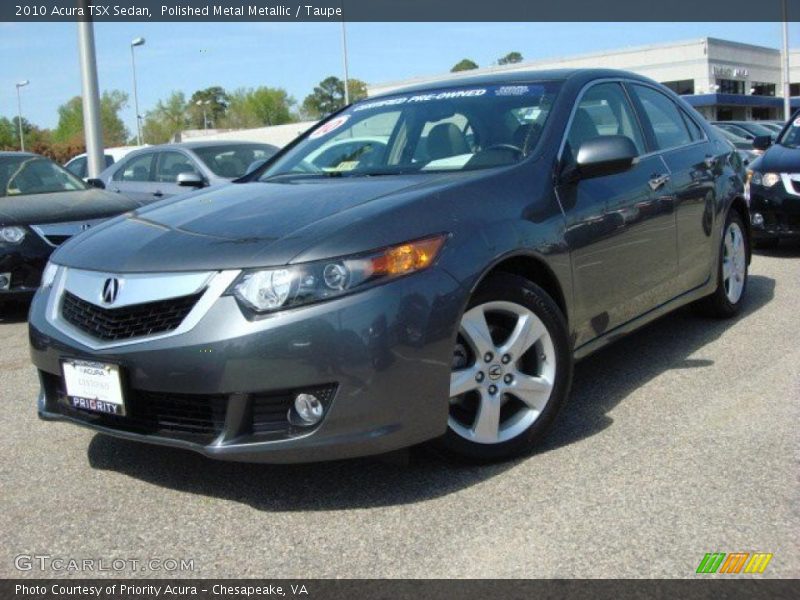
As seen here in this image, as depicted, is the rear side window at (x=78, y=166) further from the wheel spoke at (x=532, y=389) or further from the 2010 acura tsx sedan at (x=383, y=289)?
the wheel spoke at (x=532, y=389)

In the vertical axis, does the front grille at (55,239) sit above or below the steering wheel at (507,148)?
below

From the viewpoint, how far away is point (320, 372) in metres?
2.86

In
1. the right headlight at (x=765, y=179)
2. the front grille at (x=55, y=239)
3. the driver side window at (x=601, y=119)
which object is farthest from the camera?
the right headlight at (x=765, y=179)

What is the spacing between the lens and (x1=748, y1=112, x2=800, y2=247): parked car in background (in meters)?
8.14

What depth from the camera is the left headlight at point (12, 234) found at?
22.1 ft

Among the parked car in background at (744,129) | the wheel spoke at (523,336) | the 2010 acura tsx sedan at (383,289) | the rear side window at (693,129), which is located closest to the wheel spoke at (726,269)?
the rear side window at (693,129)

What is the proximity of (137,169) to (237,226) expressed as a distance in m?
8.14

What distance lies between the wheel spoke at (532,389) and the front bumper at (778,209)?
5.44m

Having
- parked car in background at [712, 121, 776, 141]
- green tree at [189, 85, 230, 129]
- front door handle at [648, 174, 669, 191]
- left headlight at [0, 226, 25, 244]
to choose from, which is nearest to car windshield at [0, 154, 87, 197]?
left headlight at [0, 226, 25, 244]

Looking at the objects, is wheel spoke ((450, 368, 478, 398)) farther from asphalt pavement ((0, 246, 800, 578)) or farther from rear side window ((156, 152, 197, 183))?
rear side window ((156, 152, 197, 183))

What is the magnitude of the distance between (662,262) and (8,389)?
3587mm

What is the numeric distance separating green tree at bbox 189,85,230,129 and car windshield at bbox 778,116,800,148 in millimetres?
101577

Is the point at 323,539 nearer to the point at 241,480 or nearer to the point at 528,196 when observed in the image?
the point at 241,480

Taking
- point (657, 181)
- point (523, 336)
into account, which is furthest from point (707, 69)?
point (523, 336)
